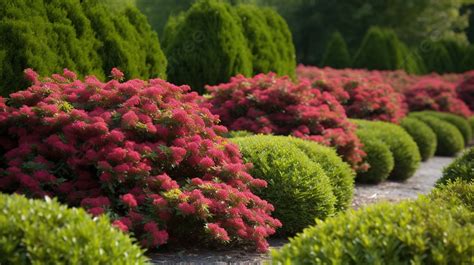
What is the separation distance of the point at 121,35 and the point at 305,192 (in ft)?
10.4

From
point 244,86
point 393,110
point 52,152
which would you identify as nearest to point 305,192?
point 52,152

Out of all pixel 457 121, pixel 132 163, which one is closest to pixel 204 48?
pixel 132 163

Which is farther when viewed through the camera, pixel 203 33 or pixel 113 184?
pixel 203 33

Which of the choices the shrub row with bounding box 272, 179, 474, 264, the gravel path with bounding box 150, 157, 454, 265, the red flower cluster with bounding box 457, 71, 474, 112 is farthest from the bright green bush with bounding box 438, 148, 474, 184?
the red flower cluster with bounding box 457, 71, 474, 112

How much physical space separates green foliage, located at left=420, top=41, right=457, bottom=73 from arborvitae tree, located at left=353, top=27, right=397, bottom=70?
7062 millimetres

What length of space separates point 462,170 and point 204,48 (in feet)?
17.1

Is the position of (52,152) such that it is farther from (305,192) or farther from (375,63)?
(375,63)

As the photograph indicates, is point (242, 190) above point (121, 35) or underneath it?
underneath

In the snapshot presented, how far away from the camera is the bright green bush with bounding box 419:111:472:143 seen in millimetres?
16413

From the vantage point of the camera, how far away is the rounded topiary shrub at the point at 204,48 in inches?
416

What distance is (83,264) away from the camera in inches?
130

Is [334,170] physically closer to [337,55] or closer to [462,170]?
[462,170]

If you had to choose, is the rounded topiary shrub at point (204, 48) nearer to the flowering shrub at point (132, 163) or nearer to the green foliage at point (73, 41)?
the green foliage at point (73, 41)

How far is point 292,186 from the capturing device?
633cm
